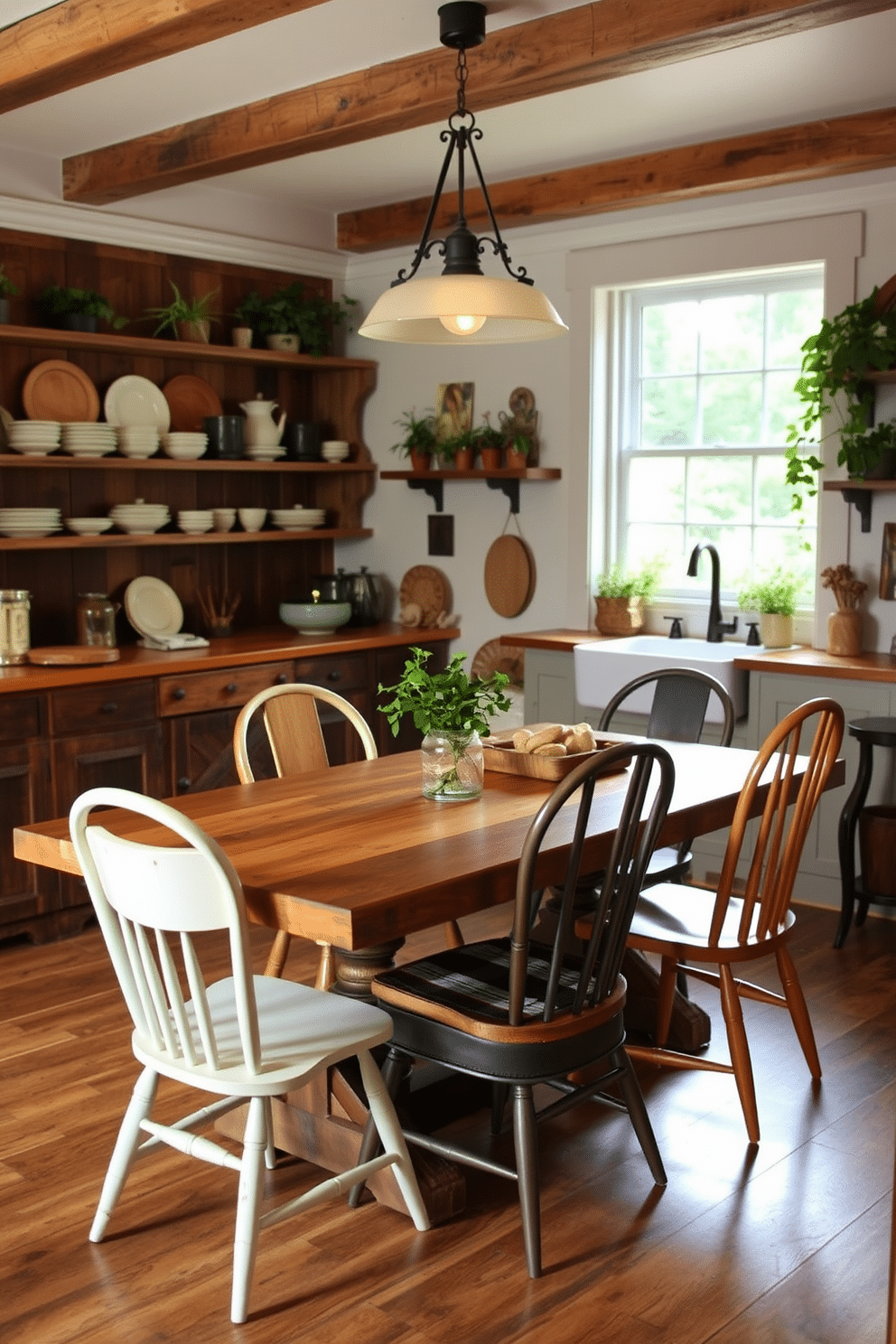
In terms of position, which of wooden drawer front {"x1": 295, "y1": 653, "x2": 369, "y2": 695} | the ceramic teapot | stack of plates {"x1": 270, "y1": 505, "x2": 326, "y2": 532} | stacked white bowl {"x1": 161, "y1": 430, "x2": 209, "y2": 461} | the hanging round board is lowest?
wooden drawer front {"x1": 295, "y1": 653, "x2": 369, "y2": 695}

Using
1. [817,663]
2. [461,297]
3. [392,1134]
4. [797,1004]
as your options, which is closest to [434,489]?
[817,663]

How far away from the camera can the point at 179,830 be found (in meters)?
2.08

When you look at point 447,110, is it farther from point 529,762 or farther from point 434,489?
point 434,489

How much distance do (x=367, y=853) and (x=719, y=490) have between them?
3.06 m

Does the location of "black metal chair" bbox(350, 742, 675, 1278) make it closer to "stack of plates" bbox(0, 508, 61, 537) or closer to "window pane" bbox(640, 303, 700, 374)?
"stack of plates" bbox(0, 508, 61, 537)

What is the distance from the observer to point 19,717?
4.20 metres

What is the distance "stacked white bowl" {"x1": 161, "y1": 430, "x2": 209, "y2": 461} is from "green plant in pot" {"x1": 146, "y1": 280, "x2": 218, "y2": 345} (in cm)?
39

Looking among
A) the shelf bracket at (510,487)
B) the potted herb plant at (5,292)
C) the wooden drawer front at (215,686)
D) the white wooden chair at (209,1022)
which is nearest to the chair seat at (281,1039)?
the white wooden chair at (209,1022)

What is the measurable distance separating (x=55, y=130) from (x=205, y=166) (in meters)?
0.52

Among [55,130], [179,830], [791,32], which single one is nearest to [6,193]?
[55,130]

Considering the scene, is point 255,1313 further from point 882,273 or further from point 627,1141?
point 882,273

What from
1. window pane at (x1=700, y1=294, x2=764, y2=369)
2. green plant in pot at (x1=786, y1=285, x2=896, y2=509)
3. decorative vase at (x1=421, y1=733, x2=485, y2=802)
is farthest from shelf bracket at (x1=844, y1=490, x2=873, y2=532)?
decorative vase at (x1=421, y1=733, x2=485, y2=802)

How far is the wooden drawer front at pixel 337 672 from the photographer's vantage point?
16.9ft

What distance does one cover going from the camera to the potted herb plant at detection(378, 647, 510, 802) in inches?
114
